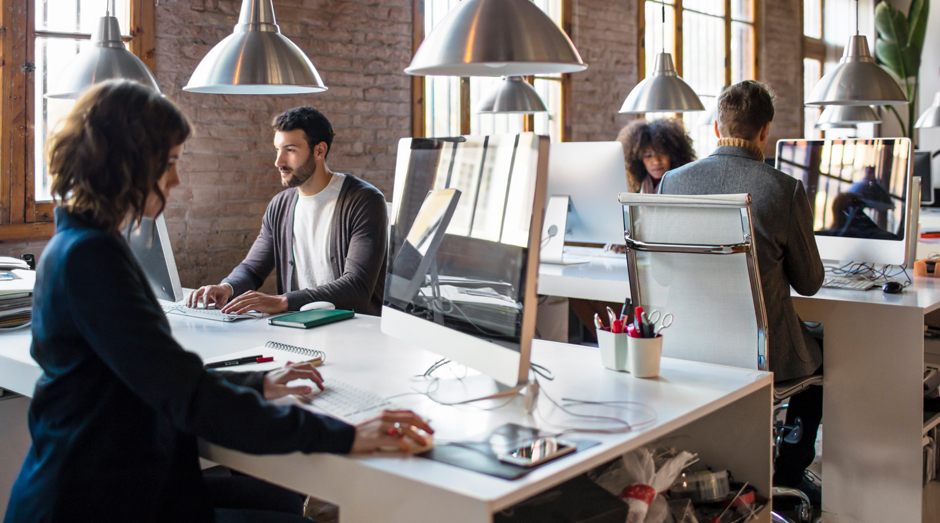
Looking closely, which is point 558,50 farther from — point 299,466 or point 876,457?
point 876,457

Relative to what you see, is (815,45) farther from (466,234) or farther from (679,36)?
(466,234)

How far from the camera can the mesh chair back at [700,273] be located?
74.5 inches

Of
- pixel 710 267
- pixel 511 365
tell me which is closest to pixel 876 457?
pixel 710 267

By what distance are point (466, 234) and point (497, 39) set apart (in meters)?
0.41

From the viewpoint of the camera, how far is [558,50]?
5.08 ft

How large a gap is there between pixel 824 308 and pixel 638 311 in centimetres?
111

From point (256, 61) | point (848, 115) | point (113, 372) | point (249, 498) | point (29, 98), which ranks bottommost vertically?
point (249, 498)

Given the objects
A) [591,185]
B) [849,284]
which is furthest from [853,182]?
[591,185]

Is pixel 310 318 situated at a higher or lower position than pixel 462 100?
lower

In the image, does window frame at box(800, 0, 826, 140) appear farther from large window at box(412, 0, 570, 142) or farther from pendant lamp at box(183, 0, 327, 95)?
pendant lamp at box(183, 0, 327, 95)

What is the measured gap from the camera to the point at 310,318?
209 cm

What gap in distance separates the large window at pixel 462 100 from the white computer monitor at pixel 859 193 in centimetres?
188

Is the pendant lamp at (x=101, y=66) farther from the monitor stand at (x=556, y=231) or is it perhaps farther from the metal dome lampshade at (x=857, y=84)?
the metal dome lampshade at (x=857, y=84)

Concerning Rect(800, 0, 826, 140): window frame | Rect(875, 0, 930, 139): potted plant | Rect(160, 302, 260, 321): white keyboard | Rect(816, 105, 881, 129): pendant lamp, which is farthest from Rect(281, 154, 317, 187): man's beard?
Rect(875, 0, 930, 139): potted plant
